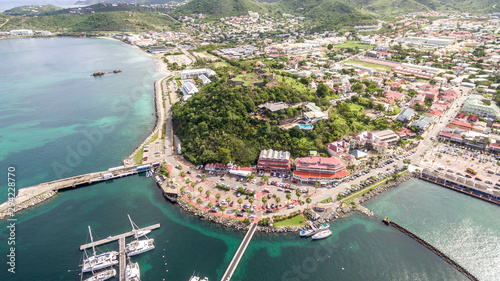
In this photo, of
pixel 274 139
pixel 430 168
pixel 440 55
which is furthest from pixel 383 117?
pixel 440 55

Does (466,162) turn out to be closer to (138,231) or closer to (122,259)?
(138,231)

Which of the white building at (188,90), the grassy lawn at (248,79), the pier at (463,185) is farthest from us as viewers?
the white building at (188,90)

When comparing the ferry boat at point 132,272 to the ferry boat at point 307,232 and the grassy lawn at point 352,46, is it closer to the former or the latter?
the ferry boat at point 307,232

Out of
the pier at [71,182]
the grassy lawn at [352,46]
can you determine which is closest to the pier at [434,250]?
the pier at [71,182]

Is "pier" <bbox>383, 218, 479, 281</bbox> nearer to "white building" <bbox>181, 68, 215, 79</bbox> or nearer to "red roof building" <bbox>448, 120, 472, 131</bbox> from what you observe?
"red roof building" <bbox>448, 120, 472, 131</bbox>

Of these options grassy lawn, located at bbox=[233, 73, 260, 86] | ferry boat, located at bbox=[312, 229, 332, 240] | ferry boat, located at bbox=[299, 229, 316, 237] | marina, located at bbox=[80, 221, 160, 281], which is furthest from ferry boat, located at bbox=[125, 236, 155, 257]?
grassy lawn, located at bbox=[233, 73, 260, 86]

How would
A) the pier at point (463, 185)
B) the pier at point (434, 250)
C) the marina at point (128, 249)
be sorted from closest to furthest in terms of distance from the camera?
1. the marina at point (128, 249)
2. the pier at point (434, 250)
3. the pier at point (463, 185)

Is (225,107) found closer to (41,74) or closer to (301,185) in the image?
(301,185)
